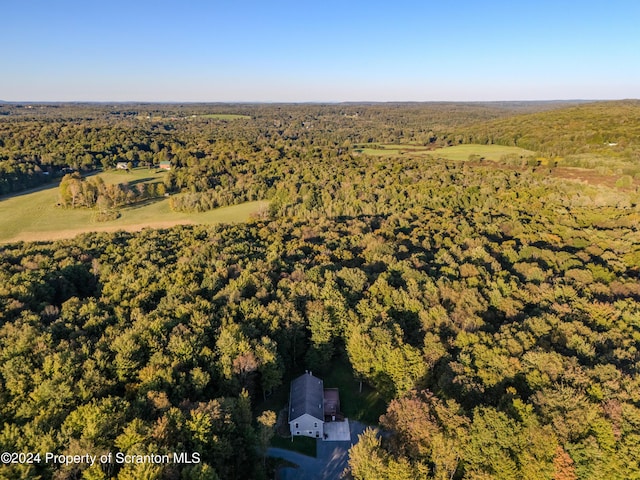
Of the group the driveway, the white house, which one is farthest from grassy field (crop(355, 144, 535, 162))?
the driveway

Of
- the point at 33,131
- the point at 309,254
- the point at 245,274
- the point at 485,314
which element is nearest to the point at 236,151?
the point at 33,131

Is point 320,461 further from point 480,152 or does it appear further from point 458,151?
point 458,151

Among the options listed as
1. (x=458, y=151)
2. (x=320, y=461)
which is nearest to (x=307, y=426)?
(x=320, y=461)

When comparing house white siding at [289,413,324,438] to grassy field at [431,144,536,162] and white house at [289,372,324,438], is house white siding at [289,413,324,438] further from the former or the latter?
grassy field at [431,144,536,162]

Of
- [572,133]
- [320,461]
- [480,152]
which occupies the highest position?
[572,133]

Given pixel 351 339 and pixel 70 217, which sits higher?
pixel 70 217
